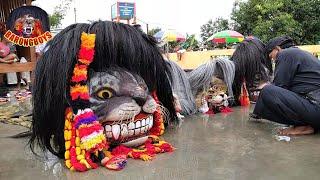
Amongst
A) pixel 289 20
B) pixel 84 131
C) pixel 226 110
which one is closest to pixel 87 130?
pixel 84 131

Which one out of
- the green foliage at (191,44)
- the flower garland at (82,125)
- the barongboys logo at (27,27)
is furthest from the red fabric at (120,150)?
the green foliage at (191,44)

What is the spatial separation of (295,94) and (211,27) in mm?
24027

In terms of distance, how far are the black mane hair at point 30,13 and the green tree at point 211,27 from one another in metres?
18.5

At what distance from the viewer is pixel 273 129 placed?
13.2 feet

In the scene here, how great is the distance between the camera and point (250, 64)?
5.34 metres

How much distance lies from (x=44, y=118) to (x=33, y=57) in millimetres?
5643

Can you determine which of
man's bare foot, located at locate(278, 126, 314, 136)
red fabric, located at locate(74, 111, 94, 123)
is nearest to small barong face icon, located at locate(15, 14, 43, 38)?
red fabric, located at locate(74, 111, 94, 123)

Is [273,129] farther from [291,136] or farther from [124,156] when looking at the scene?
[124,156]

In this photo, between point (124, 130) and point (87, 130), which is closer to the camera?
Answer: point (87, 130)

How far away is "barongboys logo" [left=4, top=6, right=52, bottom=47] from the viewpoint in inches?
299

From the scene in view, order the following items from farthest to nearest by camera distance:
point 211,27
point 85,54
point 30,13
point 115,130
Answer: point 211,27, point 30,13, point 115,130, point 85,54

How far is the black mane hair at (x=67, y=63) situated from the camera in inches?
115

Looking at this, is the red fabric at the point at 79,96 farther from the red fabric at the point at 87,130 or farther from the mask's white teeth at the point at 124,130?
the mask's white teeth at the point at 124,130

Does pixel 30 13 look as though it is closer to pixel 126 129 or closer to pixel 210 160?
pixel 126 129
